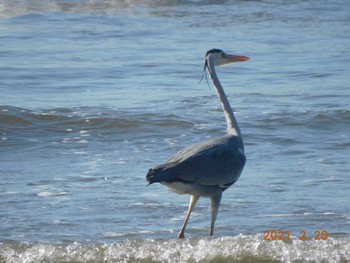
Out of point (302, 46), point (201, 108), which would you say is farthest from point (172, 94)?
point (302, 46)

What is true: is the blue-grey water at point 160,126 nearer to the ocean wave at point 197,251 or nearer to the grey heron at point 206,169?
the ocean wave at point 197,251

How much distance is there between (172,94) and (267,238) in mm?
6425

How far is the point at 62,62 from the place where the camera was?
50.9 ft

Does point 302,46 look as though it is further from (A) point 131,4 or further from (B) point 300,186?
(B) point 300,186

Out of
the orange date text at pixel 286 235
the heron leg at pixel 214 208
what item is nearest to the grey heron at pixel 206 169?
the heron leg at pixel 214 208

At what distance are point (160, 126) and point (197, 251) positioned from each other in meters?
4.79

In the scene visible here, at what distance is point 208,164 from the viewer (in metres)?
7.04

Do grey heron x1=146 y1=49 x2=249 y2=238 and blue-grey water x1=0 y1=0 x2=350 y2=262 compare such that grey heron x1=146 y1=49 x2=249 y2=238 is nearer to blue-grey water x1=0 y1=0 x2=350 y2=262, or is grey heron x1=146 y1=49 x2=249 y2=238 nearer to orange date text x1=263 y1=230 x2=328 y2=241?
blue-grey water x1=0 y1=0 x2=350 y2=262

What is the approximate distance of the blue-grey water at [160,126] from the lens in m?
7.11

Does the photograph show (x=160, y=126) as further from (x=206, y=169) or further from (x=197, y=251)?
(x=197, y=251)

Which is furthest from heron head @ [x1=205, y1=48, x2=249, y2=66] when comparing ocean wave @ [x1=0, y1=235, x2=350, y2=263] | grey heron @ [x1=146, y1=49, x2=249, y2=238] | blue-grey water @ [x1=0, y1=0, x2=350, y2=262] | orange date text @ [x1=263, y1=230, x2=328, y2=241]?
ocean wave @ [x1=0, y1=235, x2=350, y2=263]

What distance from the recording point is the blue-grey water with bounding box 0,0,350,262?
23.3ft

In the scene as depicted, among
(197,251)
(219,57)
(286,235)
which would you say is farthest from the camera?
(219,57)

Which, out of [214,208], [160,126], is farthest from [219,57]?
[160,126]
